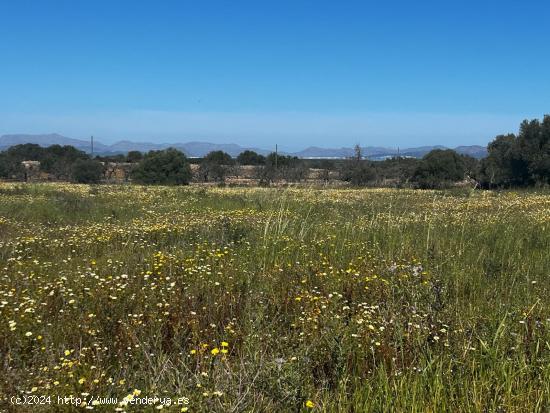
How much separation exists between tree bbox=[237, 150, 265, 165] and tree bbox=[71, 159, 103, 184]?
2879 cm

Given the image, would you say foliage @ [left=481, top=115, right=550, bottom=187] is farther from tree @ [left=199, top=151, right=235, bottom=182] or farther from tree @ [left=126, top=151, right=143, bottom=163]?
tree @ [left=126, top=151, right=143, bottom=163]

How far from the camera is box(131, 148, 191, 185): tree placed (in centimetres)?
4606

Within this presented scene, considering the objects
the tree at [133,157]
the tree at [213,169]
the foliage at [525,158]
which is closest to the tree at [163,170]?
the tree at [213,169]

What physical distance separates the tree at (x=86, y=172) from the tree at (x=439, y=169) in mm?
32879

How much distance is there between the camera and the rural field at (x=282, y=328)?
2.64 metres

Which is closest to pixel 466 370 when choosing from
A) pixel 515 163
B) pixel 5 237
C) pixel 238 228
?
pixel 238 228

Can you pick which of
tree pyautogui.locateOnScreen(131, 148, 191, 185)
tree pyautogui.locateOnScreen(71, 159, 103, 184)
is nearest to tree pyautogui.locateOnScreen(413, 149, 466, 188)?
tree pyautogui.locateOnScreen(131, 148, 191, 185)

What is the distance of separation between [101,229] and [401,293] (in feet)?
22.5

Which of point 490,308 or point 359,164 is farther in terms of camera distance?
point 359,164

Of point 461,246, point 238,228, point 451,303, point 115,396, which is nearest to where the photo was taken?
point 115,396

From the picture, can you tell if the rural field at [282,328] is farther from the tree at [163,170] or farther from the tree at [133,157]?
the tree at [133,157]

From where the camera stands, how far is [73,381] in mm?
2662

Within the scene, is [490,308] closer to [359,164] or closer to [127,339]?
[127,339]

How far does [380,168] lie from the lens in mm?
57594
